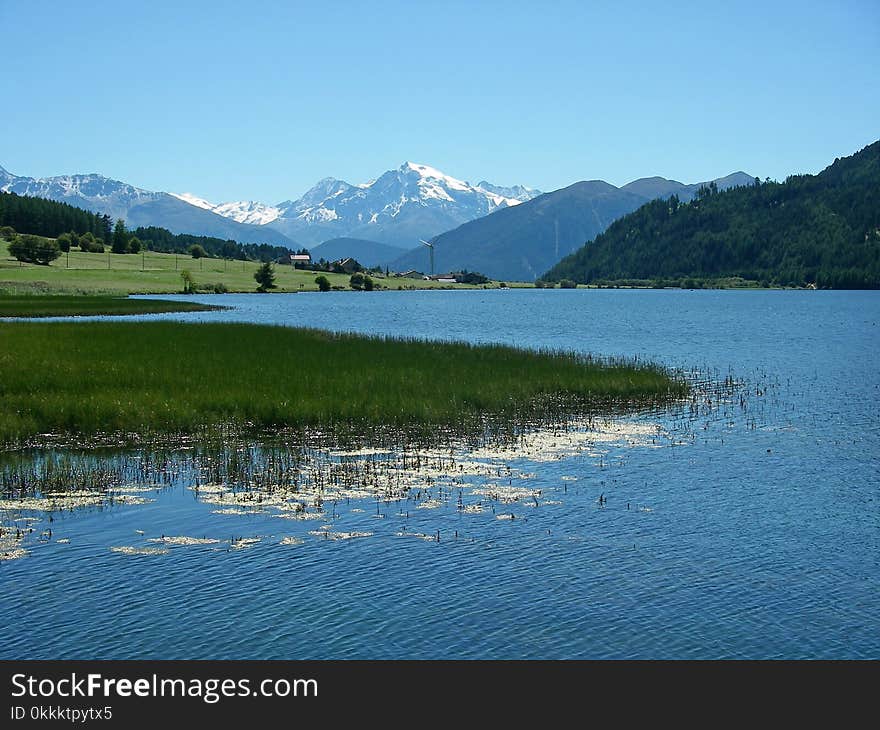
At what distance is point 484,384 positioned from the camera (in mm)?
48969

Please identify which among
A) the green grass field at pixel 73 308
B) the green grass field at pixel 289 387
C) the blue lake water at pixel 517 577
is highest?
the green grass field at pixel 73 308

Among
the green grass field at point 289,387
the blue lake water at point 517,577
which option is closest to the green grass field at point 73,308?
the green grass field at point 289,387

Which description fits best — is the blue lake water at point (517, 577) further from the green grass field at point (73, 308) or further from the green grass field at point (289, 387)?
the green grass field at point (73, 308)

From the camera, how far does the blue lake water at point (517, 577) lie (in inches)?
707

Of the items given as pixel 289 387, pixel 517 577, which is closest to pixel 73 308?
pixel 289 387

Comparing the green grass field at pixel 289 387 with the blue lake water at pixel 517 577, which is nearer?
the blue lake water at pixel 517 577

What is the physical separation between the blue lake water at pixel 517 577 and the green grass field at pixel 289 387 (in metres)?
9.75

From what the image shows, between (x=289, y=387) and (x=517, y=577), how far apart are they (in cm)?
2607

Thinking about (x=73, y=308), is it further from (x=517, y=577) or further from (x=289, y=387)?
(x=517, y=577)

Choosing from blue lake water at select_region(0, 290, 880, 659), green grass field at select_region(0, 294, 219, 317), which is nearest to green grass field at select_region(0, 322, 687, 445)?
blue lake water at select_region(0, 290, 880, 659)

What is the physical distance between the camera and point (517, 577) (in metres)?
21.5
